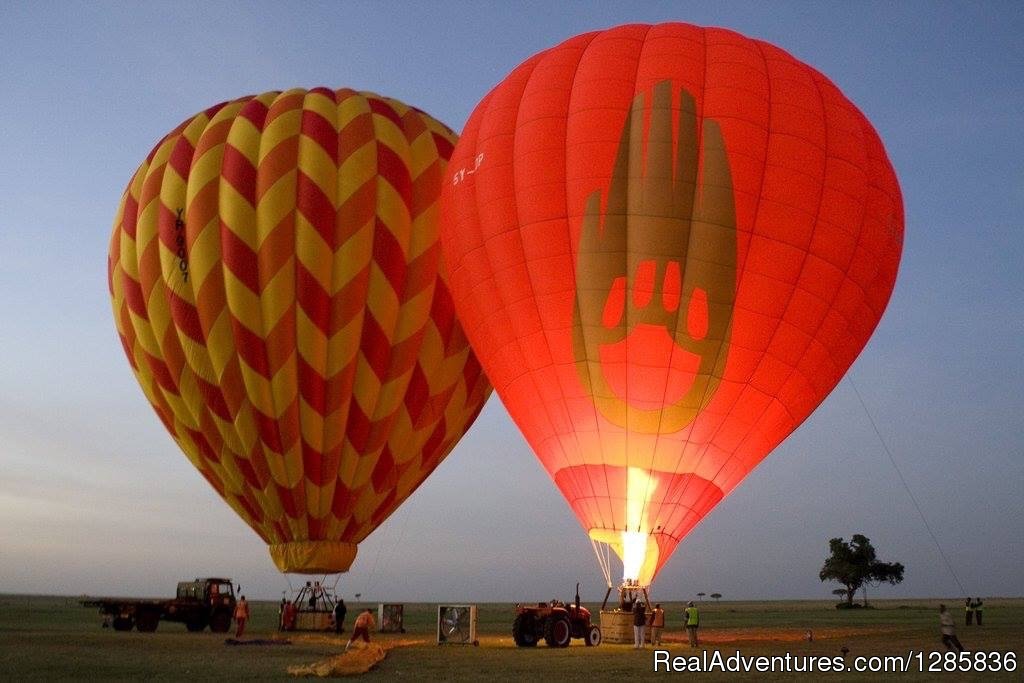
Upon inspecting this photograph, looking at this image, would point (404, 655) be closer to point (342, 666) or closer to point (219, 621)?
point (342, 666)

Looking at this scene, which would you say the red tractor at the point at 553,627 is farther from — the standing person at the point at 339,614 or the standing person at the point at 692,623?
the standing person at the point at 339,614

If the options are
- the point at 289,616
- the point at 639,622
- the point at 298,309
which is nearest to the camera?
the point at 639,622

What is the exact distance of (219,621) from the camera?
23031 millimetres

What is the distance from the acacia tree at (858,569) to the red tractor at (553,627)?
5614cm

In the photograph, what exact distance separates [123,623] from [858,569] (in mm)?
56677

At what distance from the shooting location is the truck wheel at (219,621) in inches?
904

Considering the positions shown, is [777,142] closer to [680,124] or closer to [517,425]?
[680,124]

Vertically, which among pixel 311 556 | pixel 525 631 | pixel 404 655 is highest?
pixel 311 556

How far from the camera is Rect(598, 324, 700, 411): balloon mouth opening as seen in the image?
15.7m

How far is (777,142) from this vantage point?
15945 mm

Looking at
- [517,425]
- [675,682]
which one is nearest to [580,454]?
[517,425]

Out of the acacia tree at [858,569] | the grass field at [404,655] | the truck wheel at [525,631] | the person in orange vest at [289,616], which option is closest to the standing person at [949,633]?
the grass field at [404,655]

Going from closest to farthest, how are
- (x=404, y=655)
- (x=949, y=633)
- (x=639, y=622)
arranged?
(x=404, y=655) < (x=949, y=633) < (x=639, y=622)

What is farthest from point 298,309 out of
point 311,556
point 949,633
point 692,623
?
point 949,633
